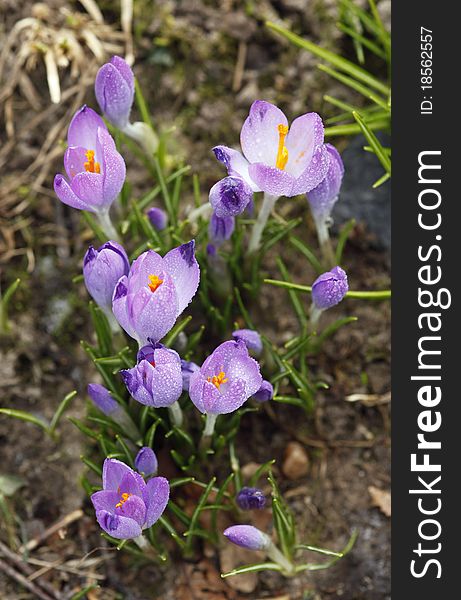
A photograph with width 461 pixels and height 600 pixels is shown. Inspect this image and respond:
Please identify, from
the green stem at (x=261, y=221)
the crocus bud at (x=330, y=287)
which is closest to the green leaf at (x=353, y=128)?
the green stem at (x=261, y=221)

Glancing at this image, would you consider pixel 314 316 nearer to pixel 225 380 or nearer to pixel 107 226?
pixel 225 380

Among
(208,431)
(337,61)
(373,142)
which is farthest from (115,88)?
(208,431)

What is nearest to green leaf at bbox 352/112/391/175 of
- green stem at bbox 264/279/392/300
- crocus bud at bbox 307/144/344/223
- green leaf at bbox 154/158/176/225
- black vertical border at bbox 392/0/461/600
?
black vertical border at bbox 392/0/461/600

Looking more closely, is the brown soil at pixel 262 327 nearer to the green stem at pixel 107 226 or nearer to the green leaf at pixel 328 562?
the green leaf at pixel 328 562

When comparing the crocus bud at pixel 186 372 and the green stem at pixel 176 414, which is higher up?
the crocus bud at pixel 186 372

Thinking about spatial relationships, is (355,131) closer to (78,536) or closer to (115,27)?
(115,27)

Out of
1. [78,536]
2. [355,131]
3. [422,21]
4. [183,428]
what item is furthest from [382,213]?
[78,536]

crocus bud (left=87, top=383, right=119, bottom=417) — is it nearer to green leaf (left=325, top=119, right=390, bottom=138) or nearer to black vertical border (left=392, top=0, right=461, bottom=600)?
black vertical border (left=392, top=0, right=461, bottom=600)
